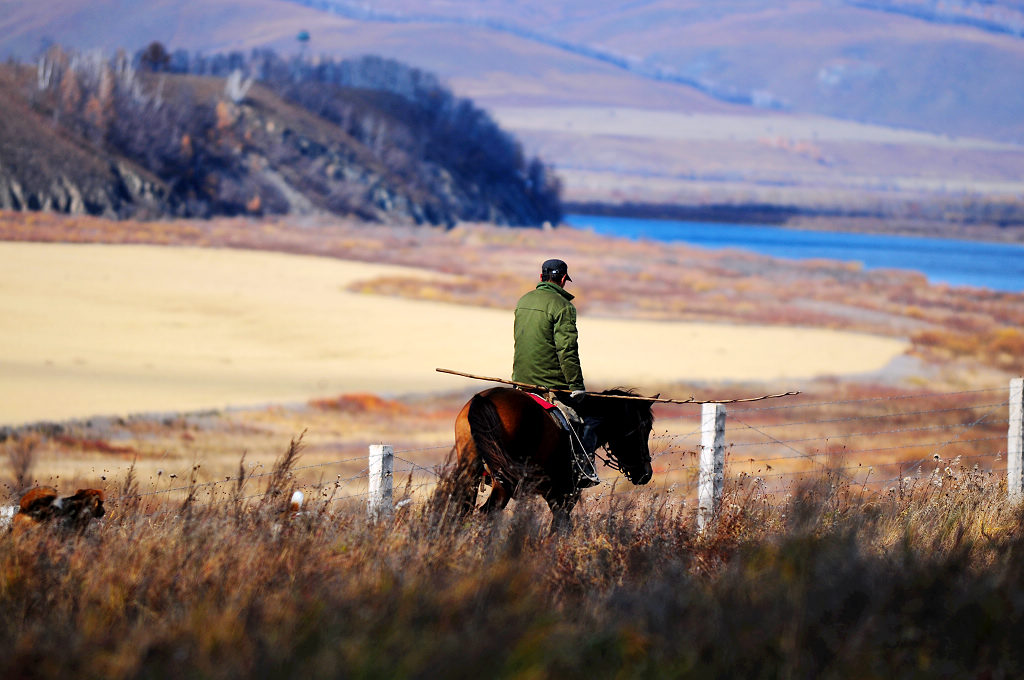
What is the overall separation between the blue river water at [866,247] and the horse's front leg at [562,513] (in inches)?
3194

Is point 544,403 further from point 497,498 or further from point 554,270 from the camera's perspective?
point 554,270

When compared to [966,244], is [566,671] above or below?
below

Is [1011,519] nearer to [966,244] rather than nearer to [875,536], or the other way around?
[875,536]

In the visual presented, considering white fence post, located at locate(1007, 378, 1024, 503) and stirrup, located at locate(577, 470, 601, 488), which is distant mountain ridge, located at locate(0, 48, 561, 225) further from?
stirrup, located at locate(577, 470, 601, 488)

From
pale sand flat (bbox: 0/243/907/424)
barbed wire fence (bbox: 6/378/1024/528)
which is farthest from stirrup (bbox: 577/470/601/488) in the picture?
pale sand flat (bbox: 0/243/907/424)

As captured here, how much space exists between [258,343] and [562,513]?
31832mm

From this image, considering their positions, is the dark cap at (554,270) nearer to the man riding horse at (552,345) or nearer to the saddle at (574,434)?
the man riding horse at (552,345)

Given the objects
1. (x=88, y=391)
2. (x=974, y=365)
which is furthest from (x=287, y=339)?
(x=974, y=365)

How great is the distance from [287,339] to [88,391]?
12282mm

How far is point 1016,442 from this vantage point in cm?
1148

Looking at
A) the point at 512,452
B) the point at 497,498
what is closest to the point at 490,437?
the point at 512,452

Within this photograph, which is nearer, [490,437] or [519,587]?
[519,587]

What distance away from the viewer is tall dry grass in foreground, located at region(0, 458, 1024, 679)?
17.6 ft

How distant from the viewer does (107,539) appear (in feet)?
23.9
